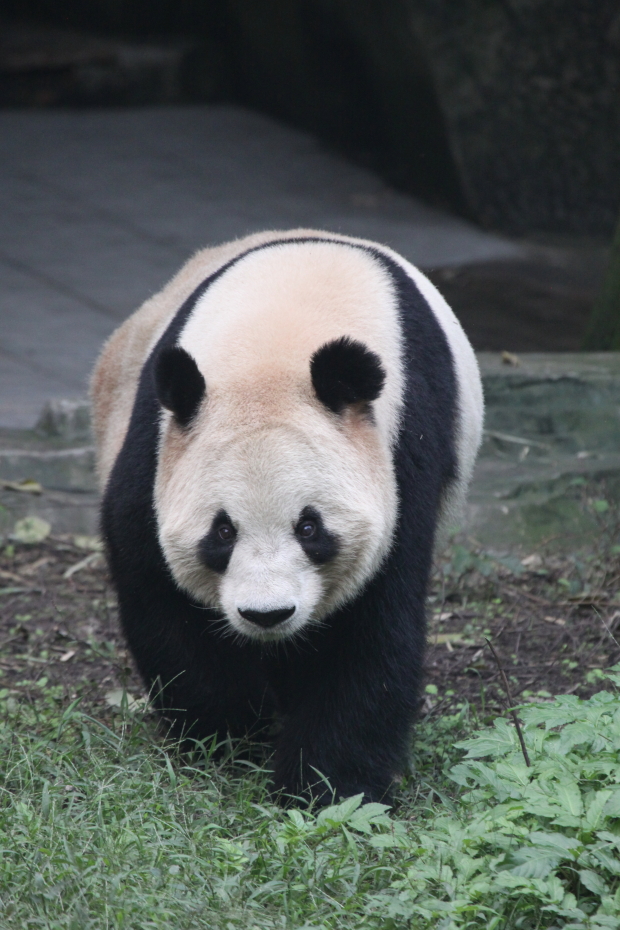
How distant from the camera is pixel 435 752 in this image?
3.93m

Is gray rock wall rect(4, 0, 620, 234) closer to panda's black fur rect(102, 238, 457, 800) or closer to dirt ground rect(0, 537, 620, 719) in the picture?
dirt ground rect(0, 537, 620, 719)

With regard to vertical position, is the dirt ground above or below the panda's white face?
below

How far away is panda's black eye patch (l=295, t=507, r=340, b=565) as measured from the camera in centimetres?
321

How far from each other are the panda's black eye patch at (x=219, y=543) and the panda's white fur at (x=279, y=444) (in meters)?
0.02

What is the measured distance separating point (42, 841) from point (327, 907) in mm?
743

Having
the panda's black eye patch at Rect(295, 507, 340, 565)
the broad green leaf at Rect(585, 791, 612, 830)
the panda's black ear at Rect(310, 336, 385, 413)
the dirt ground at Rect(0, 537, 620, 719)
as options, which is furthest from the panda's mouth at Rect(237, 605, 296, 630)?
the dirt ground at Rect(0, 537, 620, 719)

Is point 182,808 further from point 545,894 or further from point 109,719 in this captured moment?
point 545,894

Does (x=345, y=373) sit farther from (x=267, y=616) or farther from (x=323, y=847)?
(x=323, y=847)

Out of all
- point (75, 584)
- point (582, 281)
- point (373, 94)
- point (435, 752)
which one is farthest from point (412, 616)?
point (373, 94)

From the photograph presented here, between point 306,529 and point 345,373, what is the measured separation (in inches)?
17.2

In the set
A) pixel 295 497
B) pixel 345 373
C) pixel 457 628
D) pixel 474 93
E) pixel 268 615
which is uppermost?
pixel 345 373

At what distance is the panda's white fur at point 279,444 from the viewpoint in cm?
318

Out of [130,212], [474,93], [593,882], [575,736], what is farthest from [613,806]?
[130,212]

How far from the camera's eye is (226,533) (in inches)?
128
